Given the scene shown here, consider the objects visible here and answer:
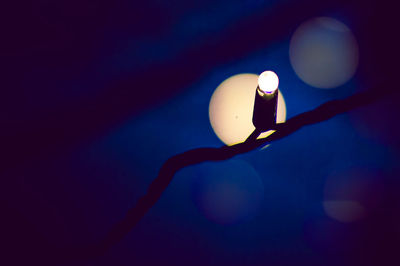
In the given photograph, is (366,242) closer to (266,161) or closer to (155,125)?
(266,161)

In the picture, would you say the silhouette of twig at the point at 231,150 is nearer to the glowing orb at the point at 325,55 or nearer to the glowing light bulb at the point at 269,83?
the glowing light bulb at the point at 269,83

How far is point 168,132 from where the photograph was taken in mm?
2359

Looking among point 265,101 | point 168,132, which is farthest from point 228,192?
point 265,101

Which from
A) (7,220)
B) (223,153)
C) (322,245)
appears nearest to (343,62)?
(223,153)

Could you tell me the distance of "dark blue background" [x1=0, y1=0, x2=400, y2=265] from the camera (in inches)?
64.7

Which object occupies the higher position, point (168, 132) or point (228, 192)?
point (168, 132)

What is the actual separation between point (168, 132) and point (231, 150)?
4.19 feet

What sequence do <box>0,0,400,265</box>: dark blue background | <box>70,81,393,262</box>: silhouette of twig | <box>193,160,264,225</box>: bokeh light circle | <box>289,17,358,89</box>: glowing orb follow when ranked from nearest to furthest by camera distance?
<box>70,81,393,262</box>: silhouette of twig < <box>0,0,400,265</box>: dark blue background < <box>289,17,358,89</box>: glowing orb < <box>193,160,264,225</box>: bokeh light circle

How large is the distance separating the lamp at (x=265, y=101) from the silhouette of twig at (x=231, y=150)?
0.06m

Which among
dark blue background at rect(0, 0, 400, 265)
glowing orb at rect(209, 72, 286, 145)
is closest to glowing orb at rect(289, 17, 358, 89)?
dark blue background at rect(0, 0, 400, 265)

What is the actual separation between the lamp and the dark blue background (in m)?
0.37

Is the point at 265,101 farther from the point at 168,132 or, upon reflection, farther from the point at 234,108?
the point at 168,132

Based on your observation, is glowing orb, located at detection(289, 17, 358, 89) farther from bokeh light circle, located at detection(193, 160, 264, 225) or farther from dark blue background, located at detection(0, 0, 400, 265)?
bokeh light circle, located at detection(193, 160, 264, 225)

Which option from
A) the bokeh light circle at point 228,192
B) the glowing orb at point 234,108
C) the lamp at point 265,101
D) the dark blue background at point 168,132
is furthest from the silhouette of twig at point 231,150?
the bokeh light circle at point 228,192
